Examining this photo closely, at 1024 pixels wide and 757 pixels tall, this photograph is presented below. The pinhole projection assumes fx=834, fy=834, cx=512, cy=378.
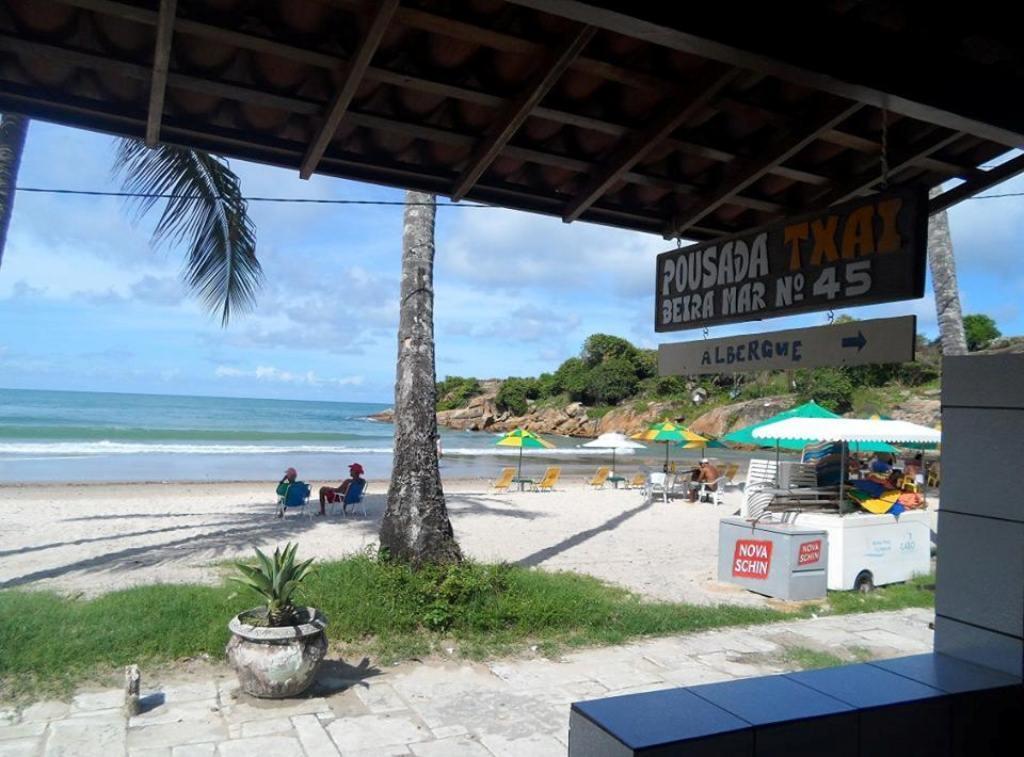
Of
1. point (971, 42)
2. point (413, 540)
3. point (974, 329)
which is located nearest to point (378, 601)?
point (413, 540)

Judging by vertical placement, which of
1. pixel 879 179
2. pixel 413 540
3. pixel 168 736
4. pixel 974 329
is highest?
pixel 974 329

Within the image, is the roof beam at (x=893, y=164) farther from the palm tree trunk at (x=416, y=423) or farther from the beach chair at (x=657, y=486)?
the beach chair at (x=657, y=486)

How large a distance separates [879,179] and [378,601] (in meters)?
5.53

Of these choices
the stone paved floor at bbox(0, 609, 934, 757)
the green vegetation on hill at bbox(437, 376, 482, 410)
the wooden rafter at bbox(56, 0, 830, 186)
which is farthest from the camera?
the green vegetation on hill at bbox(437, 376, 482, 410)

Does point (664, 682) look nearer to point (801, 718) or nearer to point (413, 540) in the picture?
point (413, 540)

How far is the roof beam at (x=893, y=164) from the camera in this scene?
11.3ft

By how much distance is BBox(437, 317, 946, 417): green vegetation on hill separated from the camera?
4375 cm

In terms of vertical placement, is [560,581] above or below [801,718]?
below

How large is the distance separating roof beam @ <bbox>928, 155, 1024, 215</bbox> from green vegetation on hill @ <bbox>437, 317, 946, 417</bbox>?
2097 centimetres

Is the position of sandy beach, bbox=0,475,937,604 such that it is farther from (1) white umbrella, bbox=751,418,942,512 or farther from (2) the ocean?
(2) the ocean

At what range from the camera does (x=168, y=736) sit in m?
4.99

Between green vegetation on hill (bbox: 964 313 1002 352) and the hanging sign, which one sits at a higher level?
green vegetation on hill (bbox: 964 313 1002 352)

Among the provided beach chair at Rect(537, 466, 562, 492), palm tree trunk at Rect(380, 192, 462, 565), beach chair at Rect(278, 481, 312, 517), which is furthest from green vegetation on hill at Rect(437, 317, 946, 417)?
palm tree trunk at Rect(380, 192, 462, 565)

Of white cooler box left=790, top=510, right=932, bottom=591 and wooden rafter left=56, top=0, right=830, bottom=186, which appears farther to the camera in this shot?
white cooler box left=790, top=510, right=932, bottom=591
